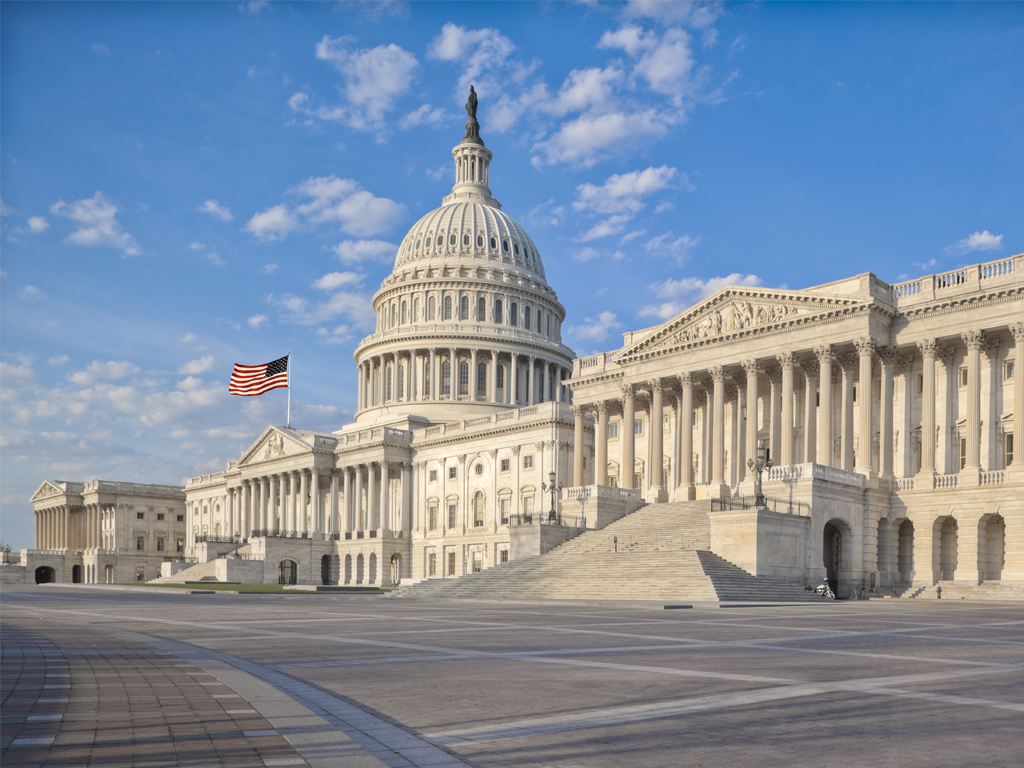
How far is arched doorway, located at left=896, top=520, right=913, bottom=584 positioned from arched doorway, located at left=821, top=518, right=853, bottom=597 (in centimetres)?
392

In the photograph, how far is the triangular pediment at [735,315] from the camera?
6619 centimetres

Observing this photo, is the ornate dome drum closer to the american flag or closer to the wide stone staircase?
the american flag

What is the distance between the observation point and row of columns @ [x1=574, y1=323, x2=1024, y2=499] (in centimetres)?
6019

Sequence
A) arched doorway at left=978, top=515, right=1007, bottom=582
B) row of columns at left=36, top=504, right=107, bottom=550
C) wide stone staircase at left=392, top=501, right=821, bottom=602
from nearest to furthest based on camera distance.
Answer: wide stone staircase at left=392, top=501, right=821, bottom=602 < arched doorway at left=978, top=515, right=1007, bottom=582 < row of columns at left=36, top=504, right=107, bottom=550

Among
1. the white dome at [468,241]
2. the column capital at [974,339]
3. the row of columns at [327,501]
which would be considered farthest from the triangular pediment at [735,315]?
the white dome at [468,241]

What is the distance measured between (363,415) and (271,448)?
1441cm

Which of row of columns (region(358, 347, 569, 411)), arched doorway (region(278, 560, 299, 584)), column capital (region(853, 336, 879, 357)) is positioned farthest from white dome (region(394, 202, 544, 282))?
column capital (region(853, 336, 879, 357))

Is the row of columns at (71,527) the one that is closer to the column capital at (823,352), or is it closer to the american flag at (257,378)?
the american flag at (257,378)

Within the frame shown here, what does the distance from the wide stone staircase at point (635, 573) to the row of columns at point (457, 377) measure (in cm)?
6413

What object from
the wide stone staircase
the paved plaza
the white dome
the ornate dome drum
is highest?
the white dome

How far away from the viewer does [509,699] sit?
13.3 m

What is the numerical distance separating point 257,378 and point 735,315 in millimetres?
58473

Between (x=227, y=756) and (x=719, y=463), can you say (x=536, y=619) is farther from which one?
(x=719, y=463)

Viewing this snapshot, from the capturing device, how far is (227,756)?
9.26 m
